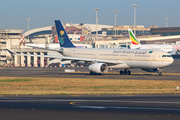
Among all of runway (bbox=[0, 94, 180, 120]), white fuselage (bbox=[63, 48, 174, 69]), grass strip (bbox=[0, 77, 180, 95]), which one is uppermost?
white fuselage (bbox=[63, 48, 174, 69])

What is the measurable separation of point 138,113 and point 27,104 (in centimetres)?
922

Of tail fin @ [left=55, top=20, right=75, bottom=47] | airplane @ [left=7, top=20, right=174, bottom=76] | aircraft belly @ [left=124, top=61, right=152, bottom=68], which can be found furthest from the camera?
tail fin @ [left=55, top=20, right=75, bottom=47]

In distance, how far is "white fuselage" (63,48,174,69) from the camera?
55344 millimetres

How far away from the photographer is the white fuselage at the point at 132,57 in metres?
55.3

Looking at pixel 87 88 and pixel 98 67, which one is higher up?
pixel 98 67

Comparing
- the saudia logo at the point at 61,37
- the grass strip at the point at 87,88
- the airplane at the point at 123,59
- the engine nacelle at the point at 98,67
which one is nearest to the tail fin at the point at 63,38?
the saudia logo at the point at 61,37

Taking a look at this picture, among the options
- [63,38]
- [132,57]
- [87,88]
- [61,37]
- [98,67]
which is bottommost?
[87,88]

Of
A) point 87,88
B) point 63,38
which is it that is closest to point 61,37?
point 63,38

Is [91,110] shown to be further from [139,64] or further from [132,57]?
[132,57]

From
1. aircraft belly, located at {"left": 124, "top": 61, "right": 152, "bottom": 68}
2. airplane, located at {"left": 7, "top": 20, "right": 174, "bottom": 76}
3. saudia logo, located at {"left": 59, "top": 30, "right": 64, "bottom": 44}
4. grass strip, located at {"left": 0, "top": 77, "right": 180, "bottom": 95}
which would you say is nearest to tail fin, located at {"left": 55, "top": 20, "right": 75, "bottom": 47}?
saudia logo, located at {"left": 59, "top": 30, "right": 64, "bottom": 44}

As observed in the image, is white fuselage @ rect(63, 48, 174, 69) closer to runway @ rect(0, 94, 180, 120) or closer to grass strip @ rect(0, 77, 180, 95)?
grass strip @ rect(0, 77, 180, 95)

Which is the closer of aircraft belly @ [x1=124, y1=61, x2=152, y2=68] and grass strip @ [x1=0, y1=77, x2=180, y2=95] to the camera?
grass strip @ [x1=0, y1=77, x2=180, y2=95]

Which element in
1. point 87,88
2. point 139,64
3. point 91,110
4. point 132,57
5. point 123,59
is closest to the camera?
point 91,110

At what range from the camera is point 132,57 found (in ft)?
190
